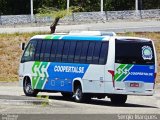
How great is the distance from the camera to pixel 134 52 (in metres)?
26.6

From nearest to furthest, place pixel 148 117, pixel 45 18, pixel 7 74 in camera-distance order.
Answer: pixel 148 117 < pixel 7 74 < pixel 45 18

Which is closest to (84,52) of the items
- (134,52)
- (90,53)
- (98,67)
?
(90,53)

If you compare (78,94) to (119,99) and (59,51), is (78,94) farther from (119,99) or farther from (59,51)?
(59,51)

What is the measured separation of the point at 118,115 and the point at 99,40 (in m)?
8.03

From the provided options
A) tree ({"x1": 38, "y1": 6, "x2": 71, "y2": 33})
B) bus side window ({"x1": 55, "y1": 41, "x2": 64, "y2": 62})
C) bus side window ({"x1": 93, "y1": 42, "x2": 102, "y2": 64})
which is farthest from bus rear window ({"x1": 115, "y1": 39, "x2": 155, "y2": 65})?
tree ({"x1": 38, "y1": 6, "x2": 71, "y2": 33})

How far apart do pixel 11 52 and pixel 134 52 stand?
21799 mm

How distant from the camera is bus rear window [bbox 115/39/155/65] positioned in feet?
86.2

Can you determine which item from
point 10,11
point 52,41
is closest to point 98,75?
point 52,41

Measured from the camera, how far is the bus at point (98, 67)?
2612 centimetres

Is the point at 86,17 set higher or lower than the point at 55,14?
lower

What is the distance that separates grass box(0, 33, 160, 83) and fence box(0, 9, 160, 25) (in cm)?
1533

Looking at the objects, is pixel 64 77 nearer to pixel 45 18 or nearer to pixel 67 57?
pixel 67 57

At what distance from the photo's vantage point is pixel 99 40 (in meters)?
26.8

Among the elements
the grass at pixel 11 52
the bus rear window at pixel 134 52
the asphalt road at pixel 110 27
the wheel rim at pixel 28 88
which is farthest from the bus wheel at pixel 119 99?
the asphalt road at pixel 110 27
